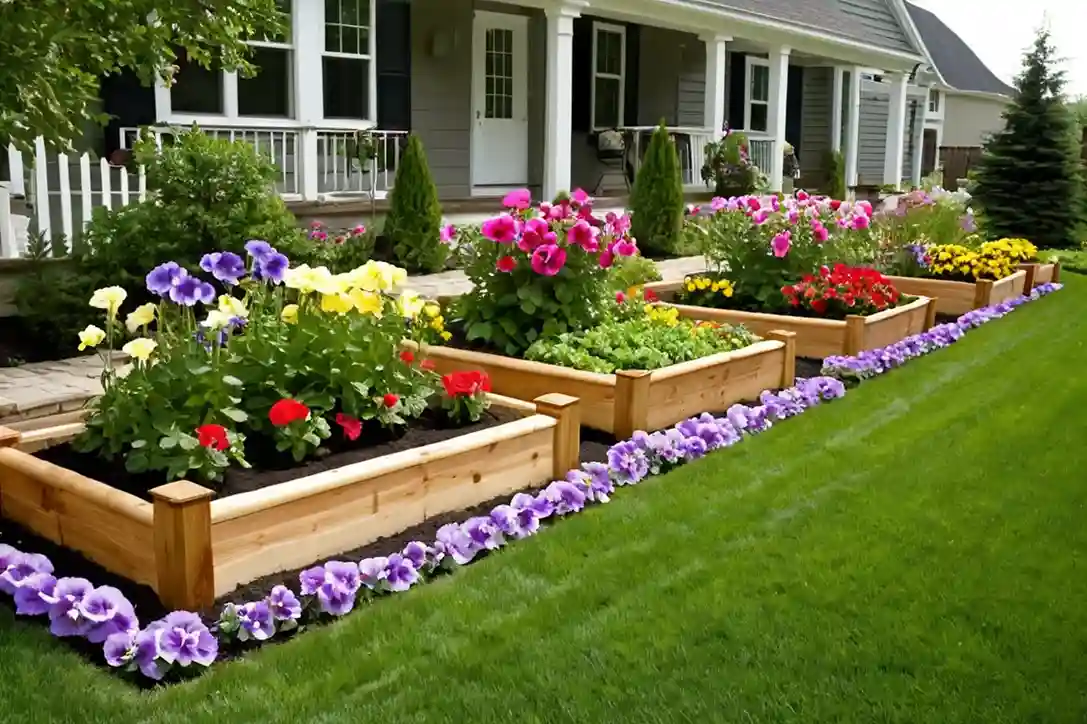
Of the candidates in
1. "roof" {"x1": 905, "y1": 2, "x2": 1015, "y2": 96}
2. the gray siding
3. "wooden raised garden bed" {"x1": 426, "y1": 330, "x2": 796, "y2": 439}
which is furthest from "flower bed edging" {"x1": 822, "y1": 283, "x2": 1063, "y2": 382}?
"roof" {"x1": 905, "y1": 2, "x2": 1015, "y2": 96}

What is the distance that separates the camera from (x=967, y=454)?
16.4ft

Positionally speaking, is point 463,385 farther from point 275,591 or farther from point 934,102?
point 934,102

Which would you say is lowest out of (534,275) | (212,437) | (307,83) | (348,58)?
(212,437)

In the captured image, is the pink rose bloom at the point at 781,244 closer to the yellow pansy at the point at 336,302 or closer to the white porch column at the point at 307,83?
the yellow pansy at the point at 336,302

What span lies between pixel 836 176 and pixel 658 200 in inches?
318

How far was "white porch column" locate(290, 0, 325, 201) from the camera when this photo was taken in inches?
367

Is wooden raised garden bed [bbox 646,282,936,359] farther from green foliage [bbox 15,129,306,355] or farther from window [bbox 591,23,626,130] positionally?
window [bbox 591,23,626,130]

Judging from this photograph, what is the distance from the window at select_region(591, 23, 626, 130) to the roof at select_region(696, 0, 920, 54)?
5.18 feet

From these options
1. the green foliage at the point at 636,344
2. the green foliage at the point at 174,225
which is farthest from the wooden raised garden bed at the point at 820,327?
the green foliage at the point at 174,225

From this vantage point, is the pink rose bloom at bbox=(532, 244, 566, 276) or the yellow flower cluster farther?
the yellow flower cluster

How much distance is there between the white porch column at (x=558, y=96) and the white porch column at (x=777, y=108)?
5103 mm

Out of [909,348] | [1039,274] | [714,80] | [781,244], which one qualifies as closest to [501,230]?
[781,244]

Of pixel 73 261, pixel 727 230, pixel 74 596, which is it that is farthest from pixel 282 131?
pixel 74 596

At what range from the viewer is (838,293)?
7.28 m
